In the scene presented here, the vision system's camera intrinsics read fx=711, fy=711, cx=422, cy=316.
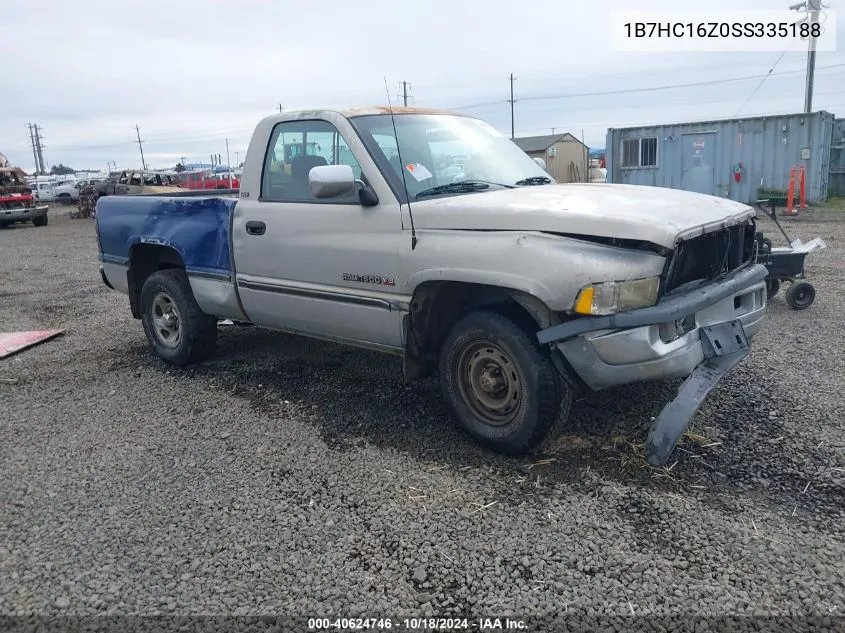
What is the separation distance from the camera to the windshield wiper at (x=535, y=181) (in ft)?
15.4

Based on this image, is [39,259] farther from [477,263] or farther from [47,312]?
[477,263]

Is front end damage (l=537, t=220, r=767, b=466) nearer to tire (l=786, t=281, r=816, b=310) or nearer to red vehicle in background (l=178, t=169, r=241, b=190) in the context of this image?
tire (l=786, t=281, r=816, b=310)

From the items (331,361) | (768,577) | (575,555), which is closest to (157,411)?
(331,361)

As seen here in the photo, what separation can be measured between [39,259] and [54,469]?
42.1 ft

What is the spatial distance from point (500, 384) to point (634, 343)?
0.82 meters

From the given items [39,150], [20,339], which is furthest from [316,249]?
[39,150]

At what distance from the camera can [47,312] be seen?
896 centimetres

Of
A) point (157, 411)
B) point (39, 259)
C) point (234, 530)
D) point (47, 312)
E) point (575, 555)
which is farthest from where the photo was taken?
point (39, 259)

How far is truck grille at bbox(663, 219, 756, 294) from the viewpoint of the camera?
12.1 feet

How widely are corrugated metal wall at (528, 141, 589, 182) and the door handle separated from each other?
31238 mm

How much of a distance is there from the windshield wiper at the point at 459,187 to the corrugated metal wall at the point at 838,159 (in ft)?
65.3

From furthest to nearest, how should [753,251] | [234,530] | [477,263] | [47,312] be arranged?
[47,312] < [753,251] < [477,263] < [234,530]

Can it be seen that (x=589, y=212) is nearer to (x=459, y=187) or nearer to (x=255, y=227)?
(x=459, y=187)

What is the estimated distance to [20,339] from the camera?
7.23 meters
